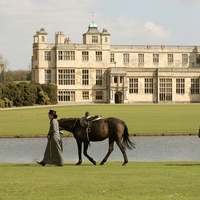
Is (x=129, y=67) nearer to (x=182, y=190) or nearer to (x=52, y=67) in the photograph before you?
(x=52, y=67)

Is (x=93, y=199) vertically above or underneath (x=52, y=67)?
underneath

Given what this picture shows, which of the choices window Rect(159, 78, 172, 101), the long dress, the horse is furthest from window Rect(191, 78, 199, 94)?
the long dress

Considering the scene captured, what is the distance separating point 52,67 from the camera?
85125 millimetres

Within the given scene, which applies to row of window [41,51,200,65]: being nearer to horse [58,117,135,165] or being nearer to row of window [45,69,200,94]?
row of window [45,69,200,94]

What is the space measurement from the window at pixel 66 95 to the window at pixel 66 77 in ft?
3.82

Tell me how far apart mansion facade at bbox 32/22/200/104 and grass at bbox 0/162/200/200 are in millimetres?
67920

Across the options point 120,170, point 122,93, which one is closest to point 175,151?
point 120,170

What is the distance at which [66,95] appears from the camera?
85000 millimetres

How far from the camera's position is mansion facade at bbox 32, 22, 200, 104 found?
84438 mm

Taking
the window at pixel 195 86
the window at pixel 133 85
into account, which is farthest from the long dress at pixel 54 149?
the window at pixel 195 86

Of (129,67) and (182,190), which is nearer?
(182,190)

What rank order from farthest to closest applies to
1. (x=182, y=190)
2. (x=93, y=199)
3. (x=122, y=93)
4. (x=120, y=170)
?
(x=122, y=93), (x=120, y=170), (x=182, y=190), (x=93, y=199)

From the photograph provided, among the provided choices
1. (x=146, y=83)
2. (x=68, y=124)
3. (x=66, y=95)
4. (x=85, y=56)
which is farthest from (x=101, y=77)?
(x=68, y=124)

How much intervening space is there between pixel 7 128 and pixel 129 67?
2163 inches
